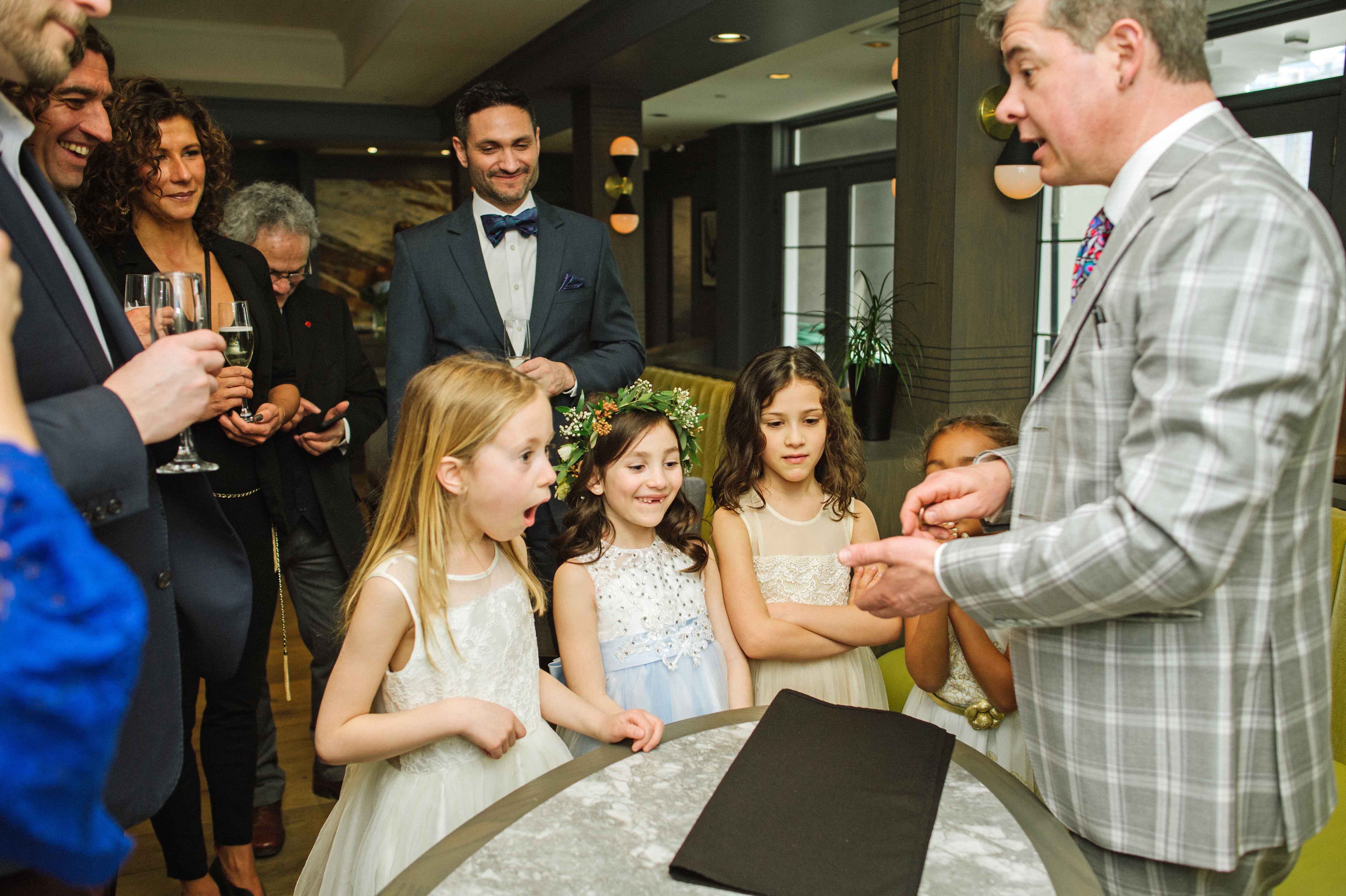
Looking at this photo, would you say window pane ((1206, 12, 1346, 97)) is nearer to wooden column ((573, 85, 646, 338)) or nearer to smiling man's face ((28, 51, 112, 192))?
wooden column ((573, 85, 646, 338))

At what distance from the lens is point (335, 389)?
2.57 meters

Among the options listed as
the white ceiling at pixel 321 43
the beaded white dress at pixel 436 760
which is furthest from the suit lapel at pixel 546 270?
the white ceiling at pixel 321 43

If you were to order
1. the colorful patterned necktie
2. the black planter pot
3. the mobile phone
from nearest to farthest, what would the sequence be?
the colorful patterned necktie → the mobile phone → the black planter pot

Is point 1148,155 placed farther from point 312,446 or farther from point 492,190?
point 312,446

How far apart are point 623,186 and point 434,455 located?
610cm

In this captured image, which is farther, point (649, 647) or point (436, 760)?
point (649, 647)

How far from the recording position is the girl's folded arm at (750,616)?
6.98 ft

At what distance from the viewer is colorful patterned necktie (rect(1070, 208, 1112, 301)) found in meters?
1.18

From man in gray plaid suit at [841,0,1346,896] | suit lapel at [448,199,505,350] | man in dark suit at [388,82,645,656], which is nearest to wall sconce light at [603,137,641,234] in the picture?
man in dark suit at [388,82,645,656]

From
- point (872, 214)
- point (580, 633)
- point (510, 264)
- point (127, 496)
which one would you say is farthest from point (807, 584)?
point (872, 214)

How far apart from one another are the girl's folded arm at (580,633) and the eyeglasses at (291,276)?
1306 millimetres

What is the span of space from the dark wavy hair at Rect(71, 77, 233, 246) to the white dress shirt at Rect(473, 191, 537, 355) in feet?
2.43

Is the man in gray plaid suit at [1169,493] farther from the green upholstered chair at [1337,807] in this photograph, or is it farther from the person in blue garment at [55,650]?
the person in blue garment at [55,650]

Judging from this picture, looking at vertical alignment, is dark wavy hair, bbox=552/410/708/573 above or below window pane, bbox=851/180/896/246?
below
